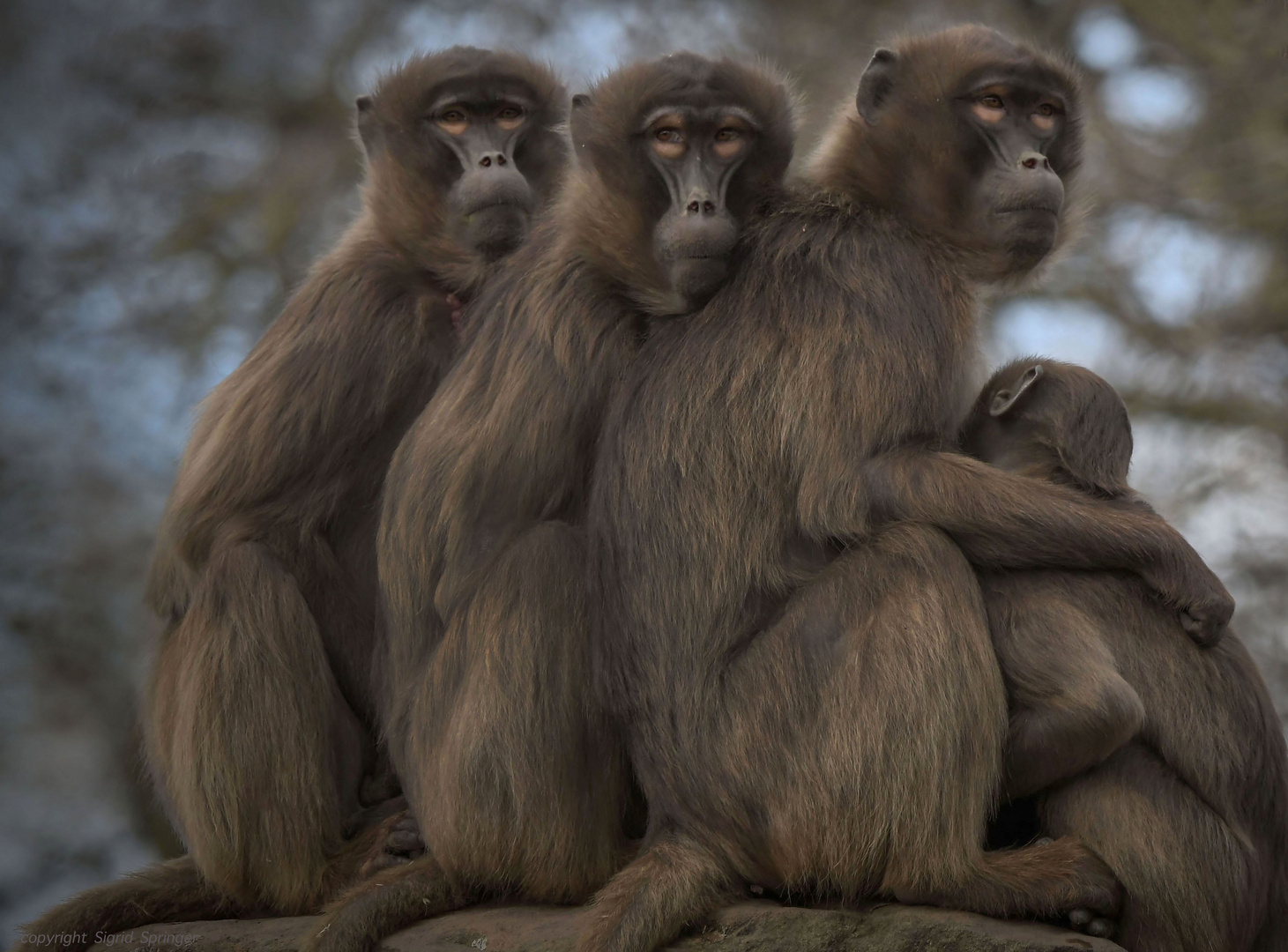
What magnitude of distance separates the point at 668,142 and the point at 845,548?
1.51 m

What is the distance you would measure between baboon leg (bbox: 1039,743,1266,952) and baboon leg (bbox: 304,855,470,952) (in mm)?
1954

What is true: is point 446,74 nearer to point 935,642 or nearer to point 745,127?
point 745,127

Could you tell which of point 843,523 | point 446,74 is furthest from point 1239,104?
point 843,523

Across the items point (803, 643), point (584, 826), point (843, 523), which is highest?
point (843, 523)

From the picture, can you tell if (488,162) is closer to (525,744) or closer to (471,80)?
(471,80)

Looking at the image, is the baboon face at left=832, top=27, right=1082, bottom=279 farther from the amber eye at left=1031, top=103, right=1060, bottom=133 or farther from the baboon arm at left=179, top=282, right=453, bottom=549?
the baboon arm at left=179, top=282, right=453, bottom=549

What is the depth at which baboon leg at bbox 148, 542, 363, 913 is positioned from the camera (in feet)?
17.5

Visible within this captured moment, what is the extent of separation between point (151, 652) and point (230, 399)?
1.10m

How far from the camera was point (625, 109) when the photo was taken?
518 cm

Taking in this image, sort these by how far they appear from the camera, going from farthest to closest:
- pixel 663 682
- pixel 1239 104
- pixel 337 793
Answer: pixel 1239 104, pixel 337 793, pixel 663 682

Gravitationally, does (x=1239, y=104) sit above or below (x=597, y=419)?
above

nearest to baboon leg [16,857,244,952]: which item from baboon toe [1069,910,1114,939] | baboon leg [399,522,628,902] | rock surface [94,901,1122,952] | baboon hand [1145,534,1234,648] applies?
rock surface [94,901,1122,952]

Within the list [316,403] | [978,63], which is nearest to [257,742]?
[316,403]

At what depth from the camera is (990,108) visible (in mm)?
A: 5203
